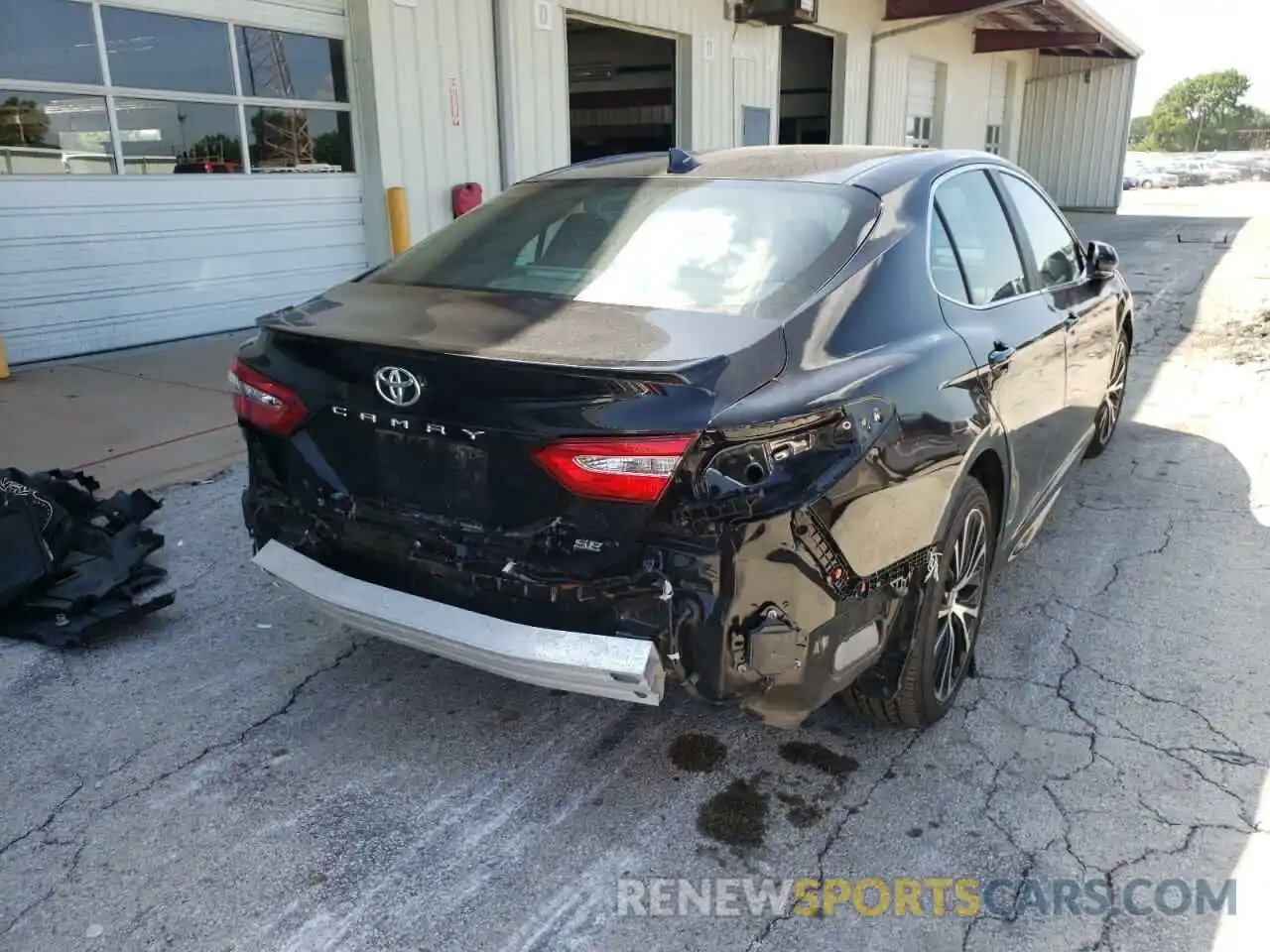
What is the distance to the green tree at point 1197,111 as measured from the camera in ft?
337

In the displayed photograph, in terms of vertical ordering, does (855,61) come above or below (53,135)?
above

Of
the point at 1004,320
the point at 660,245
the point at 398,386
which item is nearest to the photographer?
the point at 398,386

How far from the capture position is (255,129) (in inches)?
327

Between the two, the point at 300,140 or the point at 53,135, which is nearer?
the point at 53,135

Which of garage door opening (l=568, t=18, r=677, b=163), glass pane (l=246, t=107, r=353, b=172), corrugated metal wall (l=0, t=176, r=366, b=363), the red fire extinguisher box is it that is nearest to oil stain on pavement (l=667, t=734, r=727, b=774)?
corrugated metal wall (l=0, t=176, r=366, b=363)

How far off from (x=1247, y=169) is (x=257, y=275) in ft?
185

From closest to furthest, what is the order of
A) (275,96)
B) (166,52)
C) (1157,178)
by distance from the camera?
(166,52), (275,96), (1157,178)

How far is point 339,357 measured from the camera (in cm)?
267

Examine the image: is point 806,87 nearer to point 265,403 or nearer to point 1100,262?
point 1100,262

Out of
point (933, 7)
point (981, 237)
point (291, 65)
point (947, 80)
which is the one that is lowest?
point (981, 237)

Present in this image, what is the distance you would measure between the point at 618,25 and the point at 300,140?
438 centimetres

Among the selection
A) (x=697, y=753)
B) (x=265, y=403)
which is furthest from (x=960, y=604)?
(x=265, y=403)

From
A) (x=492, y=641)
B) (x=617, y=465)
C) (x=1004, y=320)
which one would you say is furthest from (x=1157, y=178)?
(x=492, y=641)

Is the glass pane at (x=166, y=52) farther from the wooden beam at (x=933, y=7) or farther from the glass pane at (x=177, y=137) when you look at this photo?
the wooden beam at (x=933, y=7)
